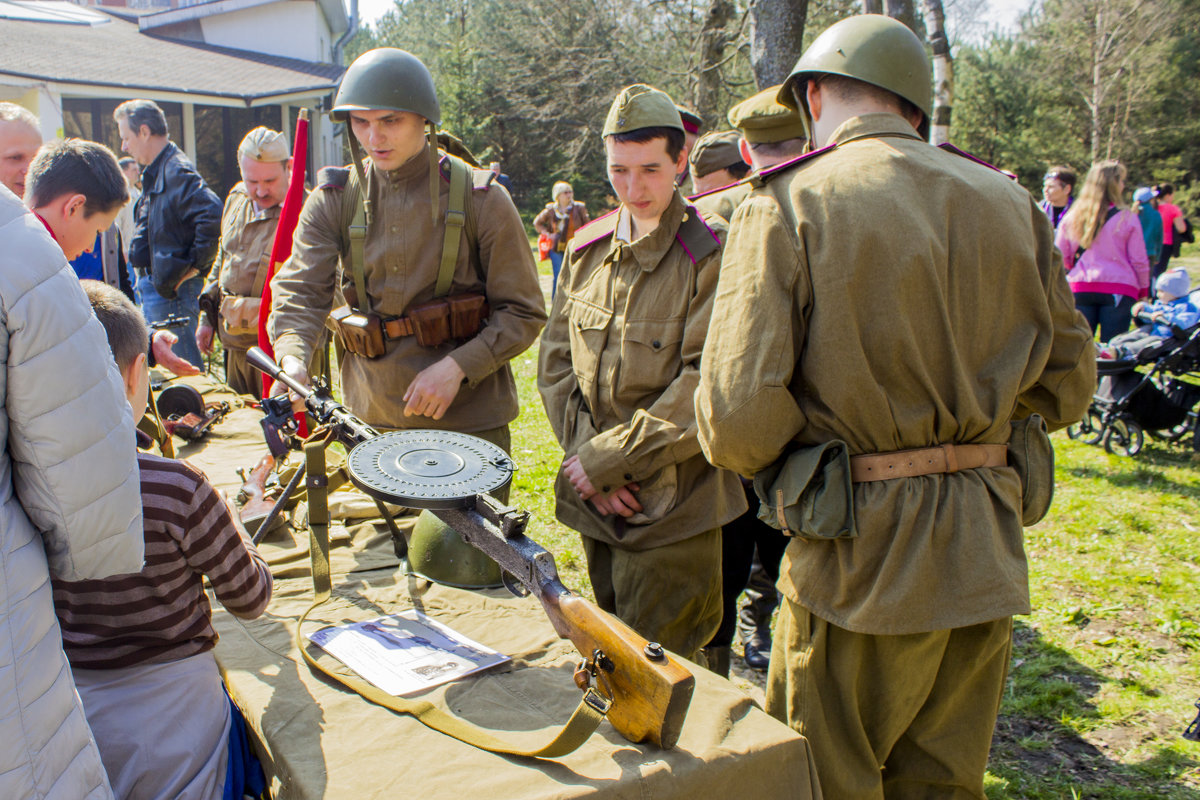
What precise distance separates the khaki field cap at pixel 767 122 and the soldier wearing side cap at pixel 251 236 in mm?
2792

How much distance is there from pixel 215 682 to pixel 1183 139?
32.0m

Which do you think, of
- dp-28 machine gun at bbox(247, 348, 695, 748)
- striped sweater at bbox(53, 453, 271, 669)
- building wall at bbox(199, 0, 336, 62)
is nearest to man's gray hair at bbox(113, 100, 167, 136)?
dp-28 machine gun at bbox(247, 348, 695, 748)

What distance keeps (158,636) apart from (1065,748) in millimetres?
2961

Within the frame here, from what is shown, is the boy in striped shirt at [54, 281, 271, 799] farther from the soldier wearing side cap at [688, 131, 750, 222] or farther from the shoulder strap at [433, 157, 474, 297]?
the soldier wearing side cap at [688, 131, 750, 222]

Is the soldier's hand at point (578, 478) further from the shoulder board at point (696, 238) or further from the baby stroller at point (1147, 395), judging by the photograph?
the baby stroller at point (1147, 395)

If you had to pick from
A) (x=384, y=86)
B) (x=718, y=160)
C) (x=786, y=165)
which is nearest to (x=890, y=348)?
(x=786, y=165)

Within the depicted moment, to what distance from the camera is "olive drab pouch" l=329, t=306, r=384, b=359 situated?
322cm

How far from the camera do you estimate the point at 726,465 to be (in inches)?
81.8

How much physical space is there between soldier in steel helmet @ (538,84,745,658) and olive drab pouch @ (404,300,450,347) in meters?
0.51

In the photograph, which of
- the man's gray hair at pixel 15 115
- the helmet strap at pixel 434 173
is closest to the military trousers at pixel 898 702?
the helmet strap at pixel 434 173

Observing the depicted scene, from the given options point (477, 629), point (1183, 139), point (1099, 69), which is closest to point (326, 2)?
point (1099, 69)

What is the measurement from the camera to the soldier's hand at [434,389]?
119 inches

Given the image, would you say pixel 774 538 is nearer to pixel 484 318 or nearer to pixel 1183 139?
pixel 484 318

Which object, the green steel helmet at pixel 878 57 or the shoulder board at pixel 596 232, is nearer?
the green steel helmet at pixel 878 57
